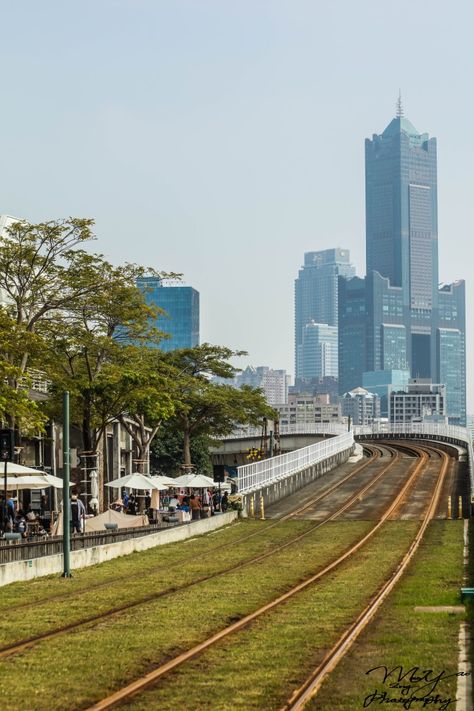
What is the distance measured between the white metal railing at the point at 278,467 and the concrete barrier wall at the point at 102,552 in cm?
657

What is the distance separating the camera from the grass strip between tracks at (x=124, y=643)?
590 inches

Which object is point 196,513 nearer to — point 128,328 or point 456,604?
point 128,328

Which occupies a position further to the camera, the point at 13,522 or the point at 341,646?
the point at 13,522

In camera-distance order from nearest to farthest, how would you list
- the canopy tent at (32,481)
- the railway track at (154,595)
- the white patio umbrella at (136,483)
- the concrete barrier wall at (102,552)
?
the railway track at (154,595), the concrete barrier wall at (102,552), the canopy tent at (32,481), the white patio umbrella at (136,483)

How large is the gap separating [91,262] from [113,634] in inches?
1342

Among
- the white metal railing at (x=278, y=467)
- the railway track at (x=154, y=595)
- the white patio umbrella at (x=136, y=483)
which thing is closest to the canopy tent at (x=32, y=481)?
the railway track at (x=154, y=595)

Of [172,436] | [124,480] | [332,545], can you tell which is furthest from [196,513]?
[172,436]

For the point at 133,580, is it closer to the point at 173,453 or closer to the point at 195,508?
the point at 195,508

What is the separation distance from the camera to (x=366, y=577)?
95.8ft

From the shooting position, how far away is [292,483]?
68188mm

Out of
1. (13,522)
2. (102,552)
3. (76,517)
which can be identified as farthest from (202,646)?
(13,522)

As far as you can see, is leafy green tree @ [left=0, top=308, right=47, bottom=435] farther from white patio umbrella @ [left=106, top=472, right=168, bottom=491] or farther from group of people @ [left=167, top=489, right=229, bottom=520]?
group of people @ [left=167, top=489, right=229, bottom=520]

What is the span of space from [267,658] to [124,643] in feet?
9.10

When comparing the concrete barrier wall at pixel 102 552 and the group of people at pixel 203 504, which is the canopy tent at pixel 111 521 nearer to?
the concrete barrier wall at pixel 102 552
